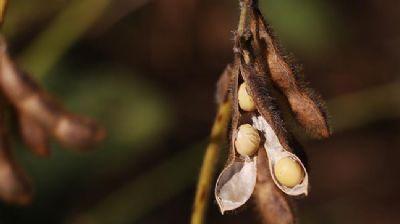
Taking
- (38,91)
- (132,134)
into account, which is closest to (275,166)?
(38,91)

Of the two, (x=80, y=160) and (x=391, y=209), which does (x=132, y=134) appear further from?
(x=391, y=209)

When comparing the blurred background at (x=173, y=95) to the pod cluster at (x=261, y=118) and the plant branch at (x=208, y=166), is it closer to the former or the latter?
the plant branch at (x=208, y=166)

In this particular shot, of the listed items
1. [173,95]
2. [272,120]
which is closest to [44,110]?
[272,120]

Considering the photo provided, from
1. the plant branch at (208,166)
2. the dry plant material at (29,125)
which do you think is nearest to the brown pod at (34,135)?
the dry plant material at (29,125)

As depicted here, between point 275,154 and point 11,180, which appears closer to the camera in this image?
point 275,154

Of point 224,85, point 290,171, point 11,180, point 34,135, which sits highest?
point 34,135

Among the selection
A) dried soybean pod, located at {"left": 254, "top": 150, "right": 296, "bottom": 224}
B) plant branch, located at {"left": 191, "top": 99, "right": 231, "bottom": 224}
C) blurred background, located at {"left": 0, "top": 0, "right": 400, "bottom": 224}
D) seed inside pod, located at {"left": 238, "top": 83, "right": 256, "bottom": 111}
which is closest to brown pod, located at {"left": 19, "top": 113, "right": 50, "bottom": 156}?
plant branch, located at {"left": 191, "top": 99, "right": 231, "bottom": 224}

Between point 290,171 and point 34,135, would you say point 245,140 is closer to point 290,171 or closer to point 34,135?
point 290,171

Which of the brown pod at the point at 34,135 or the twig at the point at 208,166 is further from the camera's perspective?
the brown pod at the point at 34,135
